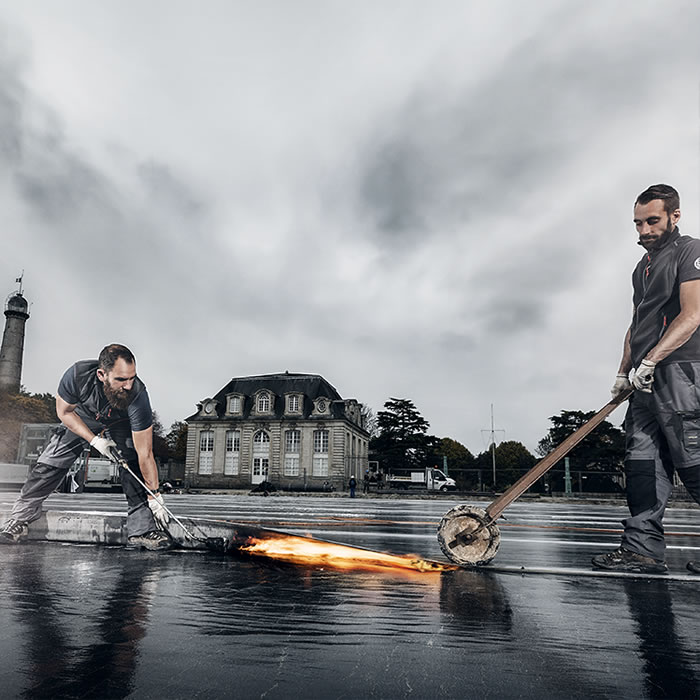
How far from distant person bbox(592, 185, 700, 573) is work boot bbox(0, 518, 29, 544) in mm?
5349

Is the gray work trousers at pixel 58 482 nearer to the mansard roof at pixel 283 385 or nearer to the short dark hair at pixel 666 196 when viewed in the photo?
the short dark hair at pixel 666 196

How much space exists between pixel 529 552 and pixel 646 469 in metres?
1.38

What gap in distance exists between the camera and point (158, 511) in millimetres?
4953

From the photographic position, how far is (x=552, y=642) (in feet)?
6.88

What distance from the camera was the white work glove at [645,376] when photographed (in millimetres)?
3871

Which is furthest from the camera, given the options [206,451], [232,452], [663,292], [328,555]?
[206,451]

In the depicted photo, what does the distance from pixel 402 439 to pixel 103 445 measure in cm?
5875

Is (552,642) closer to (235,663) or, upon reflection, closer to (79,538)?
(235,663)

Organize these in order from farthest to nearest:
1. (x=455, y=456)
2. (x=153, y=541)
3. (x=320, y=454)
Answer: (x=455, y=456), (x=320, y=454), (x=153, y=541)

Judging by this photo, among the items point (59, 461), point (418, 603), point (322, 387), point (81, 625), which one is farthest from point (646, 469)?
point (322, 387)

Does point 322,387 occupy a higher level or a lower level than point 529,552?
higher

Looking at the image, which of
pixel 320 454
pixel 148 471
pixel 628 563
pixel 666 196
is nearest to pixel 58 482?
pixel 148 471

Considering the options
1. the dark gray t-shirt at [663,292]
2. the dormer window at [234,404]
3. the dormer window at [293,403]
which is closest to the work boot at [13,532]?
the dark gray t-shirt at [663,292]

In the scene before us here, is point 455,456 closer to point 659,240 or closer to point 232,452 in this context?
point 232,452
